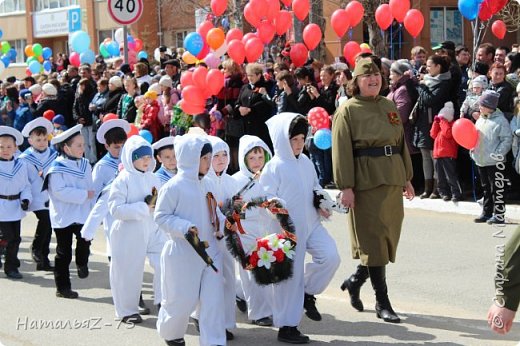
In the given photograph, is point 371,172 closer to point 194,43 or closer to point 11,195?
point 11,195

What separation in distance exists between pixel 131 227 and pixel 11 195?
9.18ft

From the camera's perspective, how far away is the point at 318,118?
13.9 meters

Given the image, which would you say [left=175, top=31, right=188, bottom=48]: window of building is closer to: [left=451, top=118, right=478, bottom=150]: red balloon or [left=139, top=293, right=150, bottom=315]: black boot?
[left=451, top=118, right=478, bottom=150]: red balloon

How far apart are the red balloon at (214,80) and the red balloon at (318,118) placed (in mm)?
1809

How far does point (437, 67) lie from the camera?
1289cm

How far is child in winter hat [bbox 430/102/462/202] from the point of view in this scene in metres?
12.7

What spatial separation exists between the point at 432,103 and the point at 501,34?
5.67 m

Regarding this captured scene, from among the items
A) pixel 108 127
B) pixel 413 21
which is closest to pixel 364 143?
pixel 108 127

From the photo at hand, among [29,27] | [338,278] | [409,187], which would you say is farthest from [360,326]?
[29,27]

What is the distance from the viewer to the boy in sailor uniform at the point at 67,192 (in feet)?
29.3

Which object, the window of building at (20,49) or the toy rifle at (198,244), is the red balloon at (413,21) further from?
the window of building at (20,49)

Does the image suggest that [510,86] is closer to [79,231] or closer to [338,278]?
[338,278]

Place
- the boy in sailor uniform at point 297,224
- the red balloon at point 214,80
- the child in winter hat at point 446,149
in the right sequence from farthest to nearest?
the red balloon at point 214,80 → the child in winter hat at point 446,149 → the boy in sailor uniform at point 297,224

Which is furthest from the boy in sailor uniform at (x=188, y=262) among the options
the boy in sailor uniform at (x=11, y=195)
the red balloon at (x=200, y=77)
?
the red balloon at (x=200, y=77)
